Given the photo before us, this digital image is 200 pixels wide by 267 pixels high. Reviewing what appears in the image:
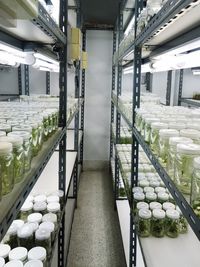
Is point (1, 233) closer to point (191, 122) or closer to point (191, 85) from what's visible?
point (191, 122)

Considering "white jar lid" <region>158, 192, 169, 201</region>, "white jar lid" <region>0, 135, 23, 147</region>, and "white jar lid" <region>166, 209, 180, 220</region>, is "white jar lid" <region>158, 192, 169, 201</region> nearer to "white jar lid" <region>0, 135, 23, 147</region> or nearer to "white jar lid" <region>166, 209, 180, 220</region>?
"white jar lid" <region>166, 209, 180, 220</region>

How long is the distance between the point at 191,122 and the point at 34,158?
0.73 m

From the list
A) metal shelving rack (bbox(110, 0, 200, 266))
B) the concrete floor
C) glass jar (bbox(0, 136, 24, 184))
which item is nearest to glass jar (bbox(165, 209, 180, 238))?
metal shelving rack (bbox(110, 0, 200, 266))

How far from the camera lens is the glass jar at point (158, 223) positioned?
1.43m

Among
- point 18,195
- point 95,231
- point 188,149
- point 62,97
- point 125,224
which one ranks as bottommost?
point 95,231

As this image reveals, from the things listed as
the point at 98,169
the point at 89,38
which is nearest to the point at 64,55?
the point at 89,38

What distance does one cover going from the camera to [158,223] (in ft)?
4.75

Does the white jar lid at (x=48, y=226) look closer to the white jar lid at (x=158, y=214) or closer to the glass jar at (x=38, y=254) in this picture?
the glass jar at (x=38, y=254)

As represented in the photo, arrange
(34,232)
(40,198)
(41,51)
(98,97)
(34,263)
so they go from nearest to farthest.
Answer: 1. (34,263)
2. (34,232)
3. (40,198)
4. (41,51)
5. (98,97)

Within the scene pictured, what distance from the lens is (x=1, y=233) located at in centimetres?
55

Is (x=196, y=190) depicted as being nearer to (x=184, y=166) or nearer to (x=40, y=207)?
(x=184, y=166)

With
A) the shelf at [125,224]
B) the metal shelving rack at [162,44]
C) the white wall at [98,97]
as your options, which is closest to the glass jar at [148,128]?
the metal shelving rack at [162,44]

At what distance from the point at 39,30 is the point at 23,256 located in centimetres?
105

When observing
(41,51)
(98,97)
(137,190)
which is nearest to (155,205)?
(137,190)
